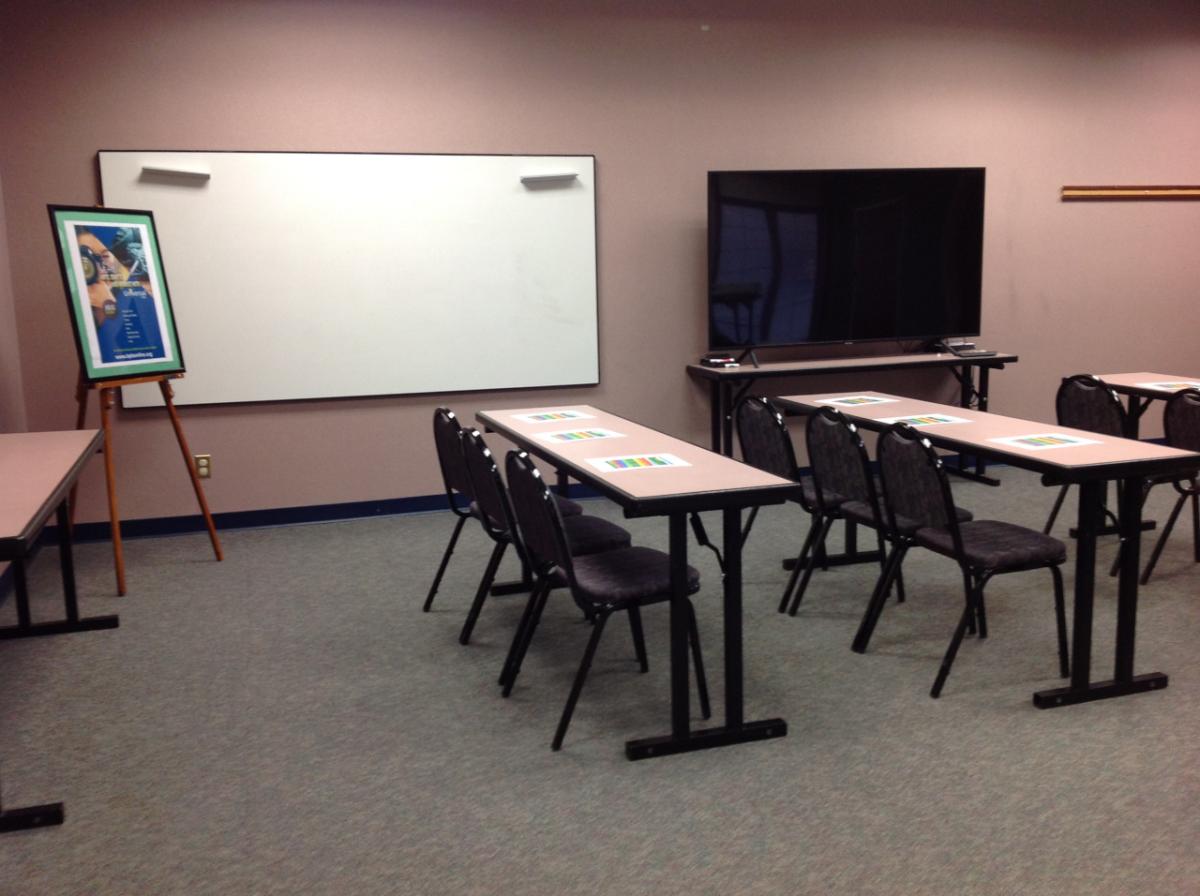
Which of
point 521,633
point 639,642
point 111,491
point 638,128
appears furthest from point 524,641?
point 638,128

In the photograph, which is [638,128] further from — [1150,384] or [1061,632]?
[1061,632]

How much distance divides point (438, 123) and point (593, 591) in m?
3.53

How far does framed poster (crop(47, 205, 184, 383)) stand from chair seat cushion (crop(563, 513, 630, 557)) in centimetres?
231

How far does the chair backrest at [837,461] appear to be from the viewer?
139 inches

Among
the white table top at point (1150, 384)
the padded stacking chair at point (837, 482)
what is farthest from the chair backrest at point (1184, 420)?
the padded stacking chair at point (837, 482)

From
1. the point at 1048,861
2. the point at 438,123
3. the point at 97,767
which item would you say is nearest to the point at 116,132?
the point at 438,123

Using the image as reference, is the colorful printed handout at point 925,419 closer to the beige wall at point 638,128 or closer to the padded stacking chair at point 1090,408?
Result: the padded stacking chair at point 1090,408

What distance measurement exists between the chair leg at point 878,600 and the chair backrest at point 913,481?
106 mm

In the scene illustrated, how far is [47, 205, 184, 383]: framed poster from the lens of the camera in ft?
14.4

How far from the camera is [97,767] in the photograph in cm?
283

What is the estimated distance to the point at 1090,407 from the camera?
459 cm

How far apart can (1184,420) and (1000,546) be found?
147cm

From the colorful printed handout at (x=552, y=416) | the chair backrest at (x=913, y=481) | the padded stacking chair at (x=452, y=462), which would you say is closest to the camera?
the chair backrest at (x=913, y=481)

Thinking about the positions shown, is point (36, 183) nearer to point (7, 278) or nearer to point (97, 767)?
point (7, 278)
